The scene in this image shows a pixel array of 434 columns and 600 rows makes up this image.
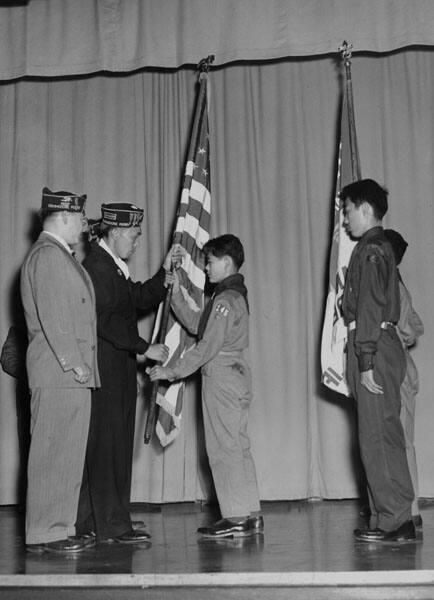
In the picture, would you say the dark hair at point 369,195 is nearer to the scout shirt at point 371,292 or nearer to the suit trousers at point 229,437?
the scout shirt at point 371,292

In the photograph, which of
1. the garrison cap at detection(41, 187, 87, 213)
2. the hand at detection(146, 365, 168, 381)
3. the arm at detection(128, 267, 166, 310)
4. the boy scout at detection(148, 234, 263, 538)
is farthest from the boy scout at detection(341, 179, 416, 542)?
the garrison cap at detection(41, 187, 87, 213)

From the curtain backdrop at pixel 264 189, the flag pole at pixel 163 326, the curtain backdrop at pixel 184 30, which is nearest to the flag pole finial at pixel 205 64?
the flag pole at pixel 163 326

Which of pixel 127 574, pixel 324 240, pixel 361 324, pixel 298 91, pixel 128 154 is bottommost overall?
pixel 127 574

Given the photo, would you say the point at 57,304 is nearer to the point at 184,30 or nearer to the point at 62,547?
the point at 62,547

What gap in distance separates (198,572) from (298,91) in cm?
323

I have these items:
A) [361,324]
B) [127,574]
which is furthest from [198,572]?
[361,324]

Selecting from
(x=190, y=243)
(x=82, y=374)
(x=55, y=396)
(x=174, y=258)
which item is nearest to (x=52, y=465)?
(x=55, y=396)

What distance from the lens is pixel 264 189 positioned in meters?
5.45

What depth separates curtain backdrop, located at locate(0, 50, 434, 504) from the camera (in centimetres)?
527

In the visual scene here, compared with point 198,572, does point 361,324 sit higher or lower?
higher

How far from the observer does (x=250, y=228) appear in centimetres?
544

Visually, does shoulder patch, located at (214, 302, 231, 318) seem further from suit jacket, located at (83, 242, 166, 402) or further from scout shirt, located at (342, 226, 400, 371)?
scout shirt, located at (342, 226, 400, 371)

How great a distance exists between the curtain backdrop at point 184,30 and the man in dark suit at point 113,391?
4.38 ft

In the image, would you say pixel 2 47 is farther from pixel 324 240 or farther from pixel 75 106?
pixel 324 240
